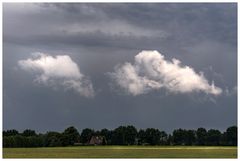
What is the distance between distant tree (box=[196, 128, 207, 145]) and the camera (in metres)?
15.0

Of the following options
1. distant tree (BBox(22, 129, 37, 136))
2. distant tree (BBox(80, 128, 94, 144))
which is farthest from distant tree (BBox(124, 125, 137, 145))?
distant tree (BBox(22, 129, 37, 136))

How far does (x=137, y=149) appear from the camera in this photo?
1455 cm

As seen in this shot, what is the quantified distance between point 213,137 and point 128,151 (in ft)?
9.51

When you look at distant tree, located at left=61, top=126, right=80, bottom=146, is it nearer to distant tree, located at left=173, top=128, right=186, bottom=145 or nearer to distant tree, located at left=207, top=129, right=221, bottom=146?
distant tree, located at left=173, top=128, right=186, bottom=145

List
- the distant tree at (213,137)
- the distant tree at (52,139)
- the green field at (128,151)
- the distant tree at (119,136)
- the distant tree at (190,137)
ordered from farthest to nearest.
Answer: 1. the distant tree at (190,137)
2. the distant tree at (119,136)
3. the distant tree at (213,137)
4. the distant tree at (52,139)
5. the green field at (128,151)

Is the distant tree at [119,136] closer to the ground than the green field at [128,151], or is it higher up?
higher up

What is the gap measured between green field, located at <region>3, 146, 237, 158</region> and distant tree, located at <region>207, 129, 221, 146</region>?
667 millimetres

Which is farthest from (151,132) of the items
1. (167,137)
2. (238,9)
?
(238,9)

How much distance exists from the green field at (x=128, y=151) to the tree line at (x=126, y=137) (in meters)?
0.33

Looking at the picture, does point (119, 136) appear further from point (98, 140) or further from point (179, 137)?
point (179, 137)

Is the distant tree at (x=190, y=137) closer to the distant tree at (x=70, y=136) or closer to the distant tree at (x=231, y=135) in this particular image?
the distant tree at (x=231, y=135)

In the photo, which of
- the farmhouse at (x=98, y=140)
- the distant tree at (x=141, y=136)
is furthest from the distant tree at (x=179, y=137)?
the farmhouse at (x=98, y=140)

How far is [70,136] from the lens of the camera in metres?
15.1

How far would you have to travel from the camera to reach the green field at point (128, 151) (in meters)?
12.9
